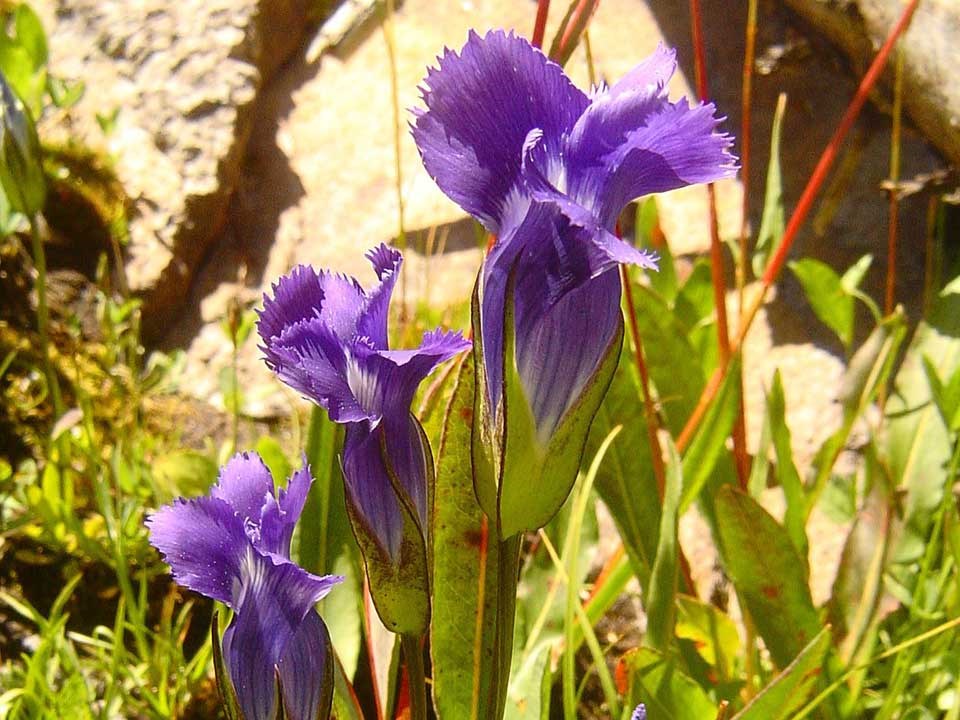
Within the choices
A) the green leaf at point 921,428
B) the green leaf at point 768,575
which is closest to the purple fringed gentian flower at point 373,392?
the green leaf at point 768,575

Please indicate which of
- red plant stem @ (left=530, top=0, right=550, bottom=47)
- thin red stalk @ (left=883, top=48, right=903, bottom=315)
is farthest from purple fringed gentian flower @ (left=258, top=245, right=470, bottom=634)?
thin red stalk @ (left=883, top=48, right=903, bottom=315)

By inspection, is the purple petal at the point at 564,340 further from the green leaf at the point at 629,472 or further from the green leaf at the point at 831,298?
the green leaf at the point at 831,298

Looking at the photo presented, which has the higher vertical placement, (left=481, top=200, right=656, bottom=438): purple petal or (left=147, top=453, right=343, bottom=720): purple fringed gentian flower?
(left=481, top=200, right=656, bottom=438): purple petal

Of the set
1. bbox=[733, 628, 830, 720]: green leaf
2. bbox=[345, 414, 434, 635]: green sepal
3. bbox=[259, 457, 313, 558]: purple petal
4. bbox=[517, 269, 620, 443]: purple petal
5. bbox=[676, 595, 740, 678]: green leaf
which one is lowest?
bbox=[676, 595, 740, 678]: green leaf

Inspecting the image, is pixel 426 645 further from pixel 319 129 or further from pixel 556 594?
pixel 319 129

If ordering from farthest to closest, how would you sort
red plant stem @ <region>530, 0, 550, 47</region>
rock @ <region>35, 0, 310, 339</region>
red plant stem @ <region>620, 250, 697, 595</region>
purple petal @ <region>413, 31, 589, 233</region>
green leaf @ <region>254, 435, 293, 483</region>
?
rock @ <region>35, 0, 310, 339</region> → green leaf @ <region>254, 435, 293, 483</region> → red plant stem @ <region>620, 250, 697, 595</region> → red plant stem @ <region>530, 0, 550, 47</region> → purple petal @ <region>413, 31, 589, 233</region>

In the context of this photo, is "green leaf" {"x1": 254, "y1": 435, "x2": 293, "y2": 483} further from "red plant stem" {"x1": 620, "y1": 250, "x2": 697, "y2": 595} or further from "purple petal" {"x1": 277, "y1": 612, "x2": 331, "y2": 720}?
"purple petal" {"x1": 277, "y1": 612, "x2": 331, "y2": 720}
